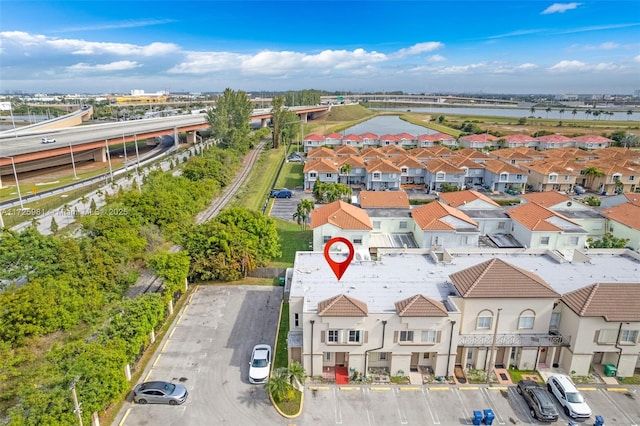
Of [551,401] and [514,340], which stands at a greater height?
[514,340]

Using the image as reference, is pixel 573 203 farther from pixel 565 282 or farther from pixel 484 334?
pixel 484 334

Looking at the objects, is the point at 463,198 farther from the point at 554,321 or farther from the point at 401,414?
the point at 401,414

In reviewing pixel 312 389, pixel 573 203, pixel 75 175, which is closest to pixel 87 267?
pixel 312 389

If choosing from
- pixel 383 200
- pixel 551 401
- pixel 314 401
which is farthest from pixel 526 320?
pixel 383 200

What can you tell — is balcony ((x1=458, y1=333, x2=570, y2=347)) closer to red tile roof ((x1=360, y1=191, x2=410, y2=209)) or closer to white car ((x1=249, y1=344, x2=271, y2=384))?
white car ((x1=249, y1=344, x2=271, y2=384))

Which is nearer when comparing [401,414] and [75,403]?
[75,403]

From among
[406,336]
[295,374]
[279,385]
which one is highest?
[406,336]

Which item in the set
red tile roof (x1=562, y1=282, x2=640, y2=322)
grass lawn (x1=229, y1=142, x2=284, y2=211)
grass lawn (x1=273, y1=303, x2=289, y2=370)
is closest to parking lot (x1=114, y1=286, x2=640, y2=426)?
grass lawn (x1=273, y1=303, x2=289, y2=370)
